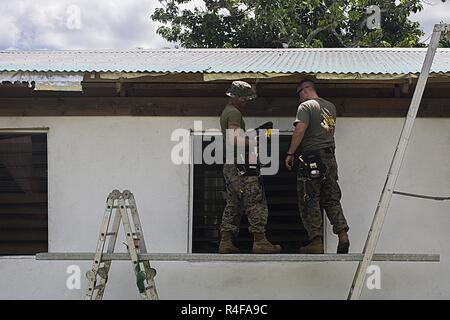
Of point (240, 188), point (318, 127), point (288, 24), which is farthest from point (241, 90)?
point (288, 24)

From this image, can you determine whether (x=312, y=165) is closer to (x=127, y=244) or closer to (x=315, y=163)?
(x=315, y=163)

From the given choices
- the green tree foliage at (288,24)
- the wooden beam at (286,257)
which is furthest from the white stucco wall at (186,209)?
the green tree foliage at (288,24)

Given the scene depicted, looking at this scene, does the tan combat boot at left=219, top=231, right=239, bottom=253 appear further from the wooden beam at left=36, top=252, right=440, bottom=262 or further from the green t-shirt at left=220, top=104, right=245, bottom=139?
the green t-shirt at left=220, top=104, right=245, bottom=139

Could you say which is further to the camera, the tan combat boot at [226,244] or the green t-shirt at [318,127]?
the tan combat boot at [226,244]

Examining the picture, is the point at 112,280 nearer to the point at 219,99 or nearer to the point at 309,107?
the point at 219,99

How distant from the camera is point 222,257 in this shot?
4625mm

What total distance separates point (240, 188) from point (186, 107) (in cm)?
115

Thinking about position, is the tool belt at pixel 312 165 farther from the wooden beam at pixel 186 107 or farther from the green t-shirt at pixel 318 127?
the wooden beam at pixel 186 107

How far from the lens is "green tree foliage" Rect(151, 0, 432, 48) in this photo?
1611cm

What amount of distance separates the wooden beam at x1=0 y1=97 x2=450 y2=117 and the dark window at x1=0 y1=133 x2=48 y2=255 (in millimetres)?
335

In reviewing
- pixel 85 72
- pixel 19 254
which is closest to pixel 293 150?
pixel 85 72

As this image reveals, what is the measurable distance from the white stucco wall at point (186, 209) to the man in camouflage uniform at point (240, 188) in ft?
2.09

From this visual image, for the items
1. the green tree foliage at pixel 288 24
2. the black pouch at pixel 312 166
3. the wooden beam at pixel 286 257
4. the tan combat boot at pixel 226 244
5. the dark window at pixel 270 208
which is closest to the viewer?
the wooden beam at pixel 286 257

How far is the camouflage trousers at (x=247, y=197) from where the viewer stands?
16.4 ft
